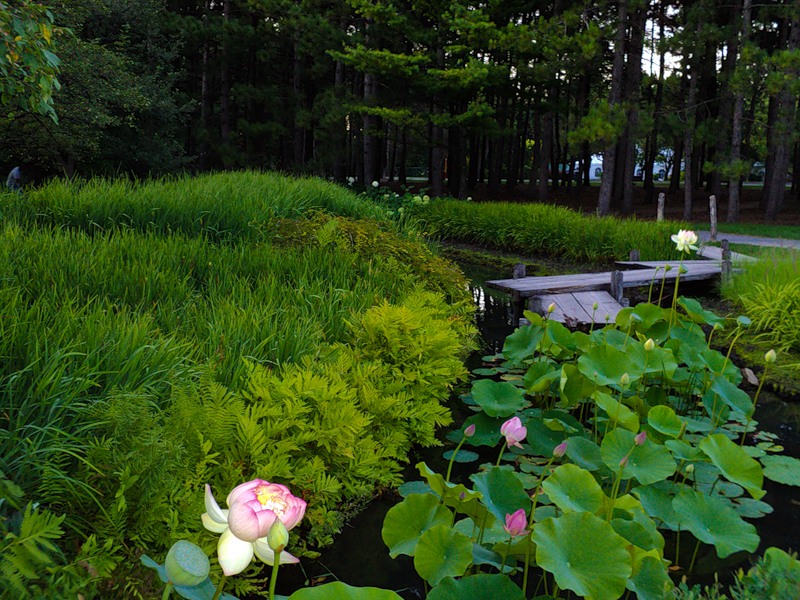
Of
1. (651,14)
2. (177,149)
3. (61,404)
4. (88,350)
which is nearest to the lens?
(61,404)

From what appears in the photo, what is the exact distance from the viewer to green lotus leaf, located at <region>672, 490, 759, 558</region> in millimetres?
2592

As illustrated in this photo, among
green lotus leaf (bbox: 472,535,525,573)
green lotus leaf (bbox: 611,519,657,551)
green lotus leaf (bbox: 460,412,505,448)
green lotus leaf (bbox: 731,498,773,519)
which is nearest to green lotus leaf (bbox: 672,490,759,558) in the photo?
green lotus leaf (bbox: 611,519,657,551)

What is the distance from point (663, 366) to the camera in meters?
4.18

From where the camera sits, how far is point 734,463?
2881mm

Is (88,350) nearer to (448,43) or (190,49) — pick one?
(448,43)

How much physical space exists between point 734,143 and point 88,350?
16.4 metres

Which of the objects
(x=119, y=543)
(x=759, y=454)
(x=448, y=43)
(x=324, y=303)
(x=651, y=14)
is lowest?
(x=759, y=454)

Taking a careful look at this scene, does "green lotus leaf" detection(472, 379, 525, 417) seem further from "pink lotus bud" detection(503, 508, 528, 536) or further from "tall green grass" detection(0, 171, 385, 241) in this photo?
"tall green grass" detection(0, 171, 385, 241)

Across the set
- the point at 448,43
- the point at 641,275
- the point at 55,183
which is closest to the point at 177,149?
the point at 448,43

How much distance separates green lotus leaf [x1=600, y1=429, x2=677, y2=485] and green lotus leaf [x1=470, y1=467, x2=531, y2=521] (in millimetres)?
581

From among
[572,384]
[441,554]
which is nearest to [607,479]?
[572,384]

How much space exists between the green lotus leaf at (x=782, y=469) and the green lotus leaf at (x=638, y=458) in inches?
49.6

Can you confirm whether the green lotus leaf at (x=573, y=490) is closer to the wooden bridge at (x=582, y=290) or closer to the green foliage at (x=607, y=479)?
the green foliage at (x=607, y=479)

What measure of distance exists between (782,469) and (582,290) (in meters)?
4.42
